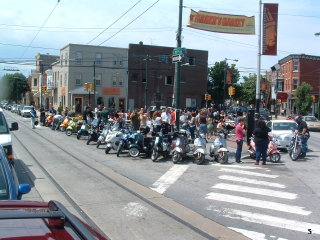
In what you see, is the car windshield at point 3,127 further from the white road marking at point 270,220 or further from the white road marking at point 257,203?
the white road marking at point 270,220

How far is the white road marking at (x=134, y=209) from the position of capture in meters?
7.81

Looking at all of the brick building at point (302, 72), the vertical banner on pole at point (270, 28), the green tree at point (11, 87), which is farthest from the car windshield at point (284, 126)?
the brick building at point (302, 72)

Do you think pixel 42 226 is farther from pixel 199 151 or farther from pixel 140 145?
pixel 140 145

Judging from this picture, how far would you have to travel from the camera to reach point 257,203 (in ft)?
29.8

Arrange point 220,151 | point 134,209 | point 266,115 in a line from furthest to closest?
point 266,115 → point 220,151 → point 134,209

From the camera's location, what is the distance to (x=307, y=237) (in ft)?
22.1

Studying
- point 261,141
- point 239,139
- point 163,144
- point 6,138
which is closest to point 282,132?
point 239,139

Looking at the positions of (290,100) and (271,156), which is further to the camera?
(290,100)

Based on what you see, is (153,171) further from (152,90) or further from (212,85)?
(212,85)

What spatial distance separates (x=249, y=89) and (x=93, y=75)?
27.8m

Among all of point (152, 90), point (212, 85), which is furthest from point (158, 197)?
point (212, 85)

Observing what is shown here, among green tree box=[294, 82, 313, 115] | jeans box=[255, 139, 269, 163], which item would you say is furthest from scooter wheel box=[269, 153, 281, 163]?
green tree box=[294, 82, 313, 115]

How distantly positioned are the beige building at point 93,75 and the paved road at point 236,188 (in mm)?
38408

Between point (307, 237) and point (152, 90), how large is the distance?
2013 inches
